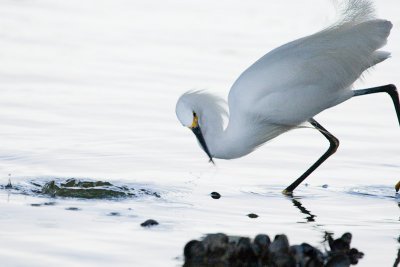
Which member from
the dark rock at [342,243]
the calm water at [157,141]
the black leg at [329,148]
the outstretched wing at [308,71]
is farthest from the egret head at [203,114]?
the dark rock at [342,243]

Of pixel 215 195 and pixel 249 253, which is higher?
pixel 215 195

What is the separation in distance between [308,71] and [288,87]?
251 millimetres

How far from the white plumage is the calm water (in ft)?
1.53

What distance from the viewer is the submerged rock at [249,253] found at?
6746mm

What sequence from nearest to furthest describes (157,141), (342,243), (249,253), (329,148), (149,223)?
1. (249,253)
2. (342,243)
3. (149,223)
4. (329,148)
5. (157,141)

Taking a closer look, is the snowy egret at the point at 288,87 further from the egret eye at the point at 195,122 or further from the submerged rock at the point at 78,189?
the submerged rock at the point at 78,189

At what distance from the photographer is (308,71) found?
31.2 ft

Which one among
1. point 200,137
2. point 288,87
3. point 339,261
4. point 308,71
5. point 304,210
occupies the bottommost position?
point 339,261

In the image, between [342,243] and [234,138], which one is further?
[234,138]

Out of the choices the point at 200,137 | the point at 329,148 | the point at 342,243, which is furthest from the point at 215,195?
the point at 342,243

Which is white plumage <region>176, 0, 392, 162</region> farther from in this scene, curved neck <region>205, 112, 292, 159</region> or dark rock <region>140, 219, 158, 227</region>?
dark rock <region>140, 219, 158, 227</region>

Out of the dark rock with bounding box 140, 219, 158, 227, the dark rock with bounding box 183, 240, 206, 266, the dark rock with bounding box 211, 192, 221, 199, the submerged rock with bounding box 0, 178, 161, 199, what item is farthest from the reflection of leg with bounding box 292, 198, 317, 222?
the dark rock with bounding box 183, 240, 206, 266

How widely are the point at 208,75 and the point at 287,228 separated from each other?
5.35 metres

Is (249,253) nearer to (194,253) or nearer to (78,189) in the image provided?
(194,253)
